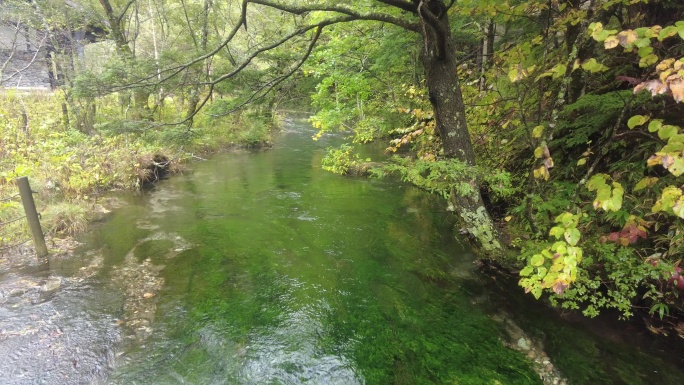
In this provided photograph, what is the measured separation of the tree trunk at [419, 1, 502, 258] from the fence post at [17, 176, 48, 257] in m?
6.57

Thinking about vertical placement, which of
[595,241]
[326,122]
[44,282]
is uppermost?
[326,122]

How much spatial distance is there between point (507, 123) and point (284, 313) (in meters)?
3.98

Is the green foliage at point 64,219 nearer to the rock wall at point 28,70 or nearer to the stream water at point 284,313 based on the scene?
the stream water at point 284,313

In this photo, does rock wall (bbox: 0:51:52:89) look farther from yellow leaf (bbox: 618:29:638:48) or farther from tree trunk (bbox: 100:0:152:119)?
yellow leaf (bbox: 618:29:638:48)

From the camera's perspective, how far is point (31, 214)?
19.2ft

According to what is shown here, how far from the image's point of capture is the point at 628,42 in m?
2.19

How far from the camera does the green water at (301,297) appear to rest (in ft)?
12.5

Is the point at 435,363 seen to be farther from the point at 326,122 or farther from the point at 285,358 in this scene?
the point at 326,122

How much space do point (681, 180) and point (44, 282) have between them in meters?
8.20

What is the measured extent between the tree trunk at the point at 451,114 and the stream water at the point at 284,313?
1019mm

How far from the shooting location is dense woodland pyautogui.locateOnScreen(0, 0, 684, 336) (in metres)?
3.10

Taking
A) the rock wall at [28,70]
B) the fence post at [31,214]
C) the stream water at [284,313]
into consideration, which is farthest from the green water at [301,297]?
the rock wall at [28,70]

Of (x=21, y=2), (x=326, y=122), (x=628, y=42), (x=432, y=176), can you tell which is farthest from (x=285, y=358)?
(x=21, y=2)

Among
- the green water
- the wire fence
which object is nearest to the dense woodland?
the wire fence
